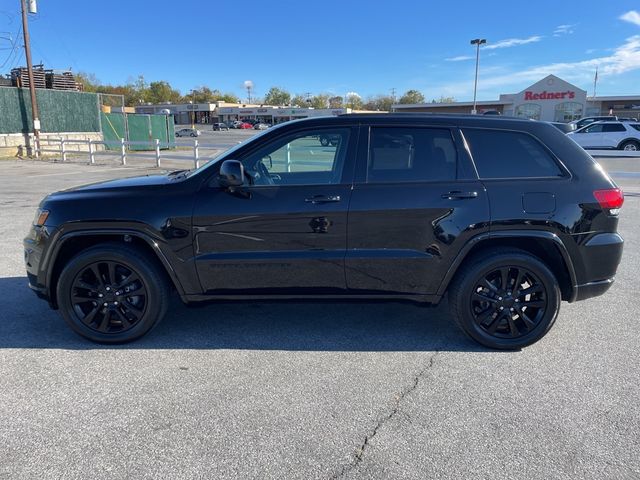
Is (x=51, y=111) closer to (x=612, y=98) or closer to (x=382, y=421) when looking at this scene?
(x=382, y=421)

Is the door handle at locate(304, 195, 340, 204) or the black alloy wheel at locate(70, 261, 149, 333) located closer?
the door handle at locate(304, 195, 340, 204)

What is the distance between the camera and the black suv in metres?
3.65

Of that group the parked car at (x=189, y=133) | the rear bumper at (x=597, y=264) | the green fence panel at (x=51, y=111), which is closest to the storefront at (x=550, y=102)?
the parked car at (x=189, y=133)

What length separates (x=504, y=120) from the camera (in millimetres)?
3875

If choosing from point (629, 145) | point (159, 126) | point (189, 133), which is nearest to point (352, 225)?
point (629, 145)

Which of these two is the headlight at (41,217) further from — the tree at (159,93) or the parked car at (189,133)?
the tree at (159,93)

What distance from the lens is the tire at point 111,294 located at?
3766 millimetres

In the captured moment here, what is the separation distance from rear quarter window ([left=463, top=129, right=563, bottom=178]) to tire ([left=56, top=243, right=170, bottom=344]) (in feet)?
8.82

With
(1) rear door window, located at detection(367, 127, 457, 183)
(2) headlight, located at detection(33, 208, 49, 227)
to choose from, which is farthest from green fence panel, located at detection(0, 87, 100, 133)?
(1) rear door window, located at detection(367, 127, 457, 183)

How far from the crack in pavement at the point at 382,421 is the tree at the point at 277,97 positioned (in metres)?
140

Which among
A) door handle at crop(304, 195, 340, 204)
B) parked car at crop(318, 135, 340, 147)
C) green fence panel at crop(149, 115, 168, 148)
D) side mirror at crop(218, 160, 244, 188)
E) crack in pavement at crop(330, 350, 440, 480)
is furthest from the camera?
green fence panel at crop(149, 115, 168, 148)

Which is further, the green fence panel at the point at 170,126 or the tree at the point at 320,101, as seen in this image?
the tree at the point at 320,101

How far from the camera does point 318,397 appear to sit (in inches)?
123

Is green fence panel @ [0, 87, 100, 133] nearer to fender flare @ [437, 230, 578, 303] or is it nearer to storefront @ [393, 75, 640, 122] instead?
fender flare @ [437, 230, 578, 303]
